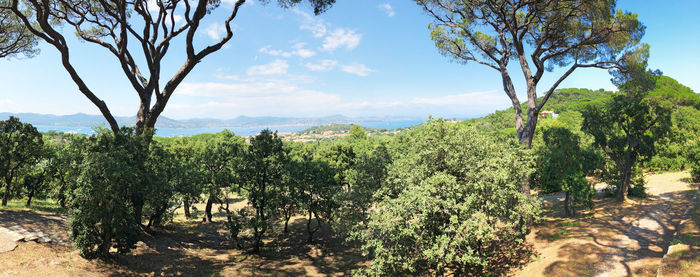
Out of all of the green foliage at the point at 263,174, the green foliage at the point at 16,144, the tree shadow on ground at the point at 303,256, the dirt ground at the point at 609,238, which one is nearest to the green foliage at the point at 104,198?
the green foliage at the point at 263,174

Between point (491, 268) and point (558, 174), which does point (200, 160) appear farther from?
point (558, 174)

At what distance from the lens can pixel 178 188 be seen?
16.1 meters

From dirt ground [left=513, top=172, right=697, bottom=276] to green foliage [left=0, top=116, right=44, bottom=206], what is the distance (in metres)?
28.3

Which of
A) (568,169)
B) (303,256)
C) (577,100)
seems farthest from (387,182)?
(577,100)

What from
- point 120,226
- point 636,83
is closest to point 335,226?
point 120,226

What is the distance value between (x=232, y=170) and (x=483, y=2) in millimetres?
18403

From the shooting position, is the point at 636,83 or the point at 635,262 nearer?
the point at 635,262

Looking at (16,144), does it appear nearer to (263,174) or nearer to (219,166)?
(219,166)

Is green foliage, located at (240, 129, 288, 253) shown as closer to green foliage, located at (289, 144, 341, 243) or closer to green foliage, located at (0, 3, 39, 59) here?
green foliage, located at (289, 144, 341, 243)

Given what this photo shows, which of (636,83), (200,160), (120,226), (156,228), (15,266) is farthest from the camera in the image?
(200,160)

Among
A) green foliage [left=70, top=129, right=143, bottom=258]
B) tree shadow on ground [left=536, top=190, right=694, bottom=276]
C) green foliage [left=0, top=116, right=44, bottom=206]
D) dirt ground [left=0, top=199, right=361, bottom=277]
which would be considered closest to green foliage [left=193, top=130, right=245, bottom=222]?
dirt ground [left=0, top=199, right=361, bottom=277]

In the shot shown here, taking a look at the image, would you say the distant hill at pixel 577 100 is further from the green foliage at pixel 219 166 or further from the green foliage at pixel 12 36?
the green foliage at pixel 12 36

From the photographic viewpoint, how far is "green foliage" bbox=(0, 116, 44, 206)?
16.0 meters

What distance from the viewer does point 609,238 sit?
11.3m
